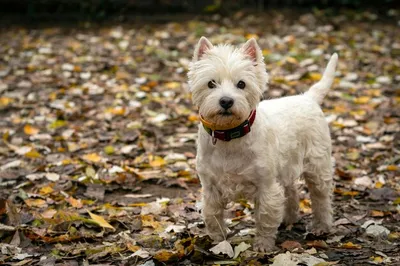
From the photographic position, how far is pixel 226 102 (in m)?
3.57

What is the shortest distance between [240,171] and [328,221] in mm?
944

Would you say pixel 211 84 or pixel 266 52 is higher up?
pixel 211 84

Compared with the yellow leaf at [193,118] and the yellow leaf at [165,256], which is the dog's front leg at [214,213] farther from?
the yellow leaf at [193,118]

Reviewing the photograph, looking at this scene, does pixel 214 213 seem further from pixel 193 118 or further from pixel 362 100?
pixel 362 100

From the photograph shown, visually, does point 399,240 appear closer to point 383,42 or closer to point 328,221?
point 328,221

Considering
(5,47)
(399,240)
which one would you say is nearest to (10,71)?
(5,47)

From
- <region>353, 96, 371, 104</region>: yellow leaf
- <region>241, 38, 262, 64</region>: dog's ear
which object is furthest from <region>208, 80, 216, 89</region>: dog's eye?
<region>353, 96, 371, 104</region>: yellow leaf

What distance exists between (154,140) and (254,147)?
276 centimetres

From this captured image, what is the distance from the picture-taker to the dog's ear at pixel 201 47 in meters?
3.83

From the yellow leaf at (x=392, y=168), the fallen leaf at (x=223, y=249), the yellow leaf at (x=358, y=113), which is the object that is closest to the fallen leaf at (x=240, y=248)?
the fallen leaf at (x=223, y=249)

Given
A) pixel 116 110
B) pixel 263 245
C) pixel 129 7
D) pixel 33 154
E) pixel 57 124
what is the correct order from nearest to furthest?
pixel 263 245, pixel 33 154, pixel 57 124, pixel 116 110, pixel 129 7

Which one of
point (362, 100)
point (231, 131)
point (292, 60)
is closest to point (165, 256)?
point (231, 131)

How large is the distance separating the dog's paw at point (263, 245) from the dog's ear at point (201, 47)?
121cm

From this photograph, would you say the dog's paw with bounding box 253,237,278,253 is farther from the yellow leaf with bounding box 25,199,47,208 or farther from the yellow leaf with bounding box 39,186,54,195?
the yellow leaf with bounding box 39,186,54,195
